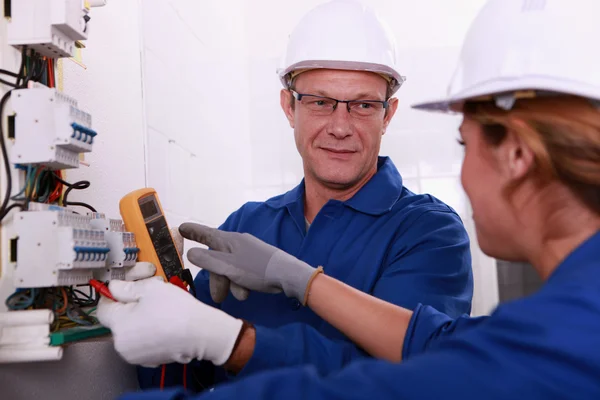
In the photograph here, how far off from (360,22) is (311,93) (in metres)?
0.24

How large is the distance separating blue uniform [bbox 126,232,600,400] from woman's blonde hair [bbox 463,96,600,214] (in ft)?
0.43

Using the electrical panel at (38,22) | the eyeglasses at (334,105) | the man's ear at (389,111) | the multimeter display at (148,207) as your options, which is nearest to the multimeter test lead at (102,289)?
the multimeter display at (148,207)

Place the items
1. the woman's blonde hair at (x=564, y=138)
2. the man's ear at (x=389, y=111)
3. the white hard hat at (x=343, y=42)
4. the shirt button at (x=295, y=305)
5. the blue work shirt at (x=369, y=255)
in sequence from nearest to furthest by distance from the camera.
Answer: the woman's blonde hair at (x=564, y=138)
the blue work shirt at (x=369, y=255)
the shirt button at (x=295, y=305)
the white hard hat at (x=343, y=42)
the man's ear at (x=389, y=111)

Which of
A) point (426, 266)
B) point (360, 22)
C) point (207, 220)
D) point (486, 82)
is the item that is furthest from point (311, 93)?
point (207, 220)

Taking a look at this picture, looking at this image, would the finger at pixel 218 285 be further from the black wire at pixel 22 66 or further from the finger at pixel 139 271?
the black wire at pixel 22 66

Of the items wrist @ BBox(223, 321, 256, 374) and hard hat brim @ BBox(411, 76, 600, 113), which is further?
wrist @ BBox(223, 321, 256, 374)

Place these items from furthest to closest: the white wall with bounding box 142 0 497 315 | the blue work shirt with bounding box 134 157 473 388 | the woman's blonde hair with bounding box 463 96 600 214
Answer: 1. the white wall with bounding box 142 0 497 315
2. the blue work shirt with bounding box 134 157 473 388
3. the woman's blonde hair with bounding box 463 96 600 214

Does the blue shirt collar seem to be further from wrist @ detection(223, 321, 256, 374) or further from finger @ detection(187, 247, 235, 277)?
wrist @ detection(223, 321, 256, 374)

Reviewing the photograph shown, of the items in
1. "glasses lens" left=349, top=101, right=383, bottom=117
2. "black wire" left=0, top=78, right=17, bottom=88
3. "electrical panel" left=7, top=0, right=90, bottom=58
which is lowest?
"black wire" left=0, top=78, right=17, bottom=88

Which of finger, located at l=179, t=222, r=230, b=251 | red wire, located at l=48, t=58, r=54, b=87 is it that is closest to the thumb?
finger, located at l=179, t=222, r=230, b=251

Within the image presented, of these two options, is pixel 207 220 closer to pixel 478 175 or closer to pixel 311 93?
pixel 311 93

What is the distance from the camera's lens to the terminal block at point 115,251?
4.22ft

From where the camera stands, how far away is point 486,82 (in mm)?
936

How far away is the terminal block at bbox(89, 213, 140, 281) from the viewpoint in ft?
4.22
